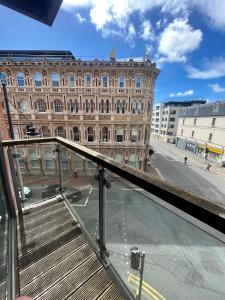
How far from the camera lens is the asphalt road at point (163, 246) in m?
0.91

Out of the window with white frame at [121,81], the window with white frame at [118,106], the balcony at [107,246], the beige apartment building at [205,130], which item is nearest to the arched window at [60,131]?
the window with white frame at [118,106]

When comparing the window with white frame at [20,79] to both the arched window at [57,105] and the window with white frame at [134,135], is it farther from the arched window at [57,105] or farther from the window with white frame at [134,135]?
the window with white frame at [134,135]

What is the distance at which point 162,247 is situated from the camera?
52.2 inches

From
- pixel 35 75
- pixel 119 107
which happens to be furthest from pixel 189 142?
pixel 35 75

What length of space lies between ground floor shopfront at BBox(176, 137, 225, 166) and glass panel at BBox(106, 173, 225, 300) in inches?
840

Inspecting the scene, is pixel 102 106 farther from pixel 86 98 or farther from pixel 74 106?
pixel 74 106

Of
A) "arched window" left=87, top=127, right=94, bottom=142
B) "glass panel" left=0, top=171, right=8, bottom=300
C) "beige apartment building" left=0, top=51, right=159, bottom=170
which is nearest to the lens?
"glass panel" left=0, top=171, right=8, bottom=300

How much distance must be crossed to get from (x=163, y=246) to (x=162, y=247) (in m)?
0.02

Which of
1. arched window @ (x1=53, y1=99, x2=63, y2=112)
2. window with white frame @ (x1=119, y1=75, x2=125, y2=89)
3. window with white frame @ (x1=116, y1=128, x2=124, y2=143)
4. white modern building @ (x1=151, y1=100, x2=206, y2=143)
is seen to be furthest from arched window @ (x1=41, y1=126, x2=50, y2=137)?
white modern building @ (x1=151, y1=100, x2=206, y2=143)

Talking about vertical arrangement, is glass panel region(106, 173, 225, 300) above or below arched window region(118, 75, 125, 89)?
below

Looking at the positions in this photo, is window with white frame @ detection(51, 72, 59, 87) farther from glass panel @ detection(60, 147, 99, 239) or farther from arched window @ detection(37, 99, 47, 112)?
glass panel @ detection(60, 147, 99, 239)

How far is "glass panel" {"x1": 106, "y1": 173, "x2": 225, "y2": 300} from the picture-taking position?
3.02 ft

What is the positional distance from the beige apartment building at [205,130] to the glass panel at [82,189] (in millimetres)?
Result: 21100

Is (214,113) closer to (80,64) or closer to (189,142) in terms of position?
(189,142)
